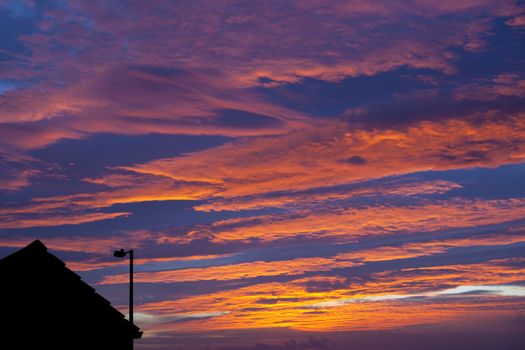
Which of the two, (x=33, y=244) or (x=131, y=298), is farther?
(x=131, y=298)

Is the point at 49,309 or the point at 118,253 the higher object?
the point at 118,253

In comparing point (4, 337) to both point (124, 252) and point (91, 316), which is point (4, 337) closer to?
point (91, 316)

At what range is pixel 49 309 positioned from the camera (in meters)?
33.3

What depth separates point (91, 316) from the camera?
1368 inches

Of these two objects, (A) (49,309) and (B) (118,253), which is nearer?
(A) (49,309)

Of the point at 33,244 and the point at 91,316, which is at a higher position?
the point at 33,244

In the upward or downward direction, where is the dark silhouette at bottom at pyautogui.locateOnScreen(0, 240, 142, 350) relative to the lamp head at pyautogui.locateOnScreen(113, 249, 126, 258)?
downward

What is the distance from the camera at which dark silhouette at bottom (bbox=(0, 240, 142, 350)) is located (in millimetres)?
Result: 32188

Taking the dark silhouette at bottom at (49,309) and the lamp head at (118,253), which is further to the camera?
the lamp head at (118,253)

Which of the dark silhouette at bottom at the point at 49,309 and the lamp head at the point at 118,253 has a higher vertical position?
the lamp head at the point at 118,253

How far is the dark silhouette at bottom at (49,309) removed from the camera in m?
32.2

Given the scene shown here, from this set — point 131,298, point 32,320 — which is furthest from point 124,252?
point 32,320

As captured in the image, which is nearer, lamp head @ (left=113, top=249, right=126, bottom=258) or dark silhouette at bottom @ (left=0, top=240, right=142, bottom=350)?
dark silhouette at bottom @ (left=0, top=240, right=142, bottom=350)

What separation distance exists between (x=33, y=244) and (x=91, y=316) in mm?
4456
